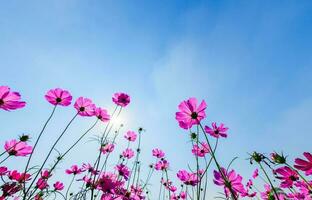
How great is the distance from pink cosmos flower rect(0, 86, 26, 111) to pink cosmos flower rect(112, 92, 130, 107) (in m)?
1.80

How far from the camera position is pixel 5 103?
70.7 inches

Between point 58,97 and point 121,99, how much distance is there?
3.16 feet

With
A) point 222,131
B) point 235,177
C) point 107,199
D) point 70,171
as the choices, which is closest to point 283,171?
point 235,177

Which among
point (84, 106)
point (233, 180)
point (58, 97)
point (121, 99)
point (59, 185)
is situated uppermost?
point (121, 99)

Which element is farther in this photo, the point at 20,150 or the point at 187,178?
the point at 187,178

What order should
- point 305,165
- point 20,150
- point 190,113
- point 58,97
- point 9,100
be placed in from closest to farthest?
point 305,165 → point 9,100 → point 20,150 → point 190,113 → point 58,97

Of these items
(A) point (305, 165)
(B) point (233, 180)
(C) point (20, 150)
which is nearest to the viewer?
(A) point (305, 165)

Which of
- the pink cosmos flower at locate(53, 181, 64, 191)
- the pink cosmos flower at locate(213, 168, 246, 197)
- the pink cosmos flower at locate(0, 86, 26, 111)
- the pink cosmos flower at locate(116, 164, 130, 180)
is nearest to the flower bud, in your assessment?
the pink cosmos flower at locate(213, 168, 246, 197)

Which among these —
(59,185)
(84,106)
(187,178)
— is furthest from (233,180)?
(59,185)

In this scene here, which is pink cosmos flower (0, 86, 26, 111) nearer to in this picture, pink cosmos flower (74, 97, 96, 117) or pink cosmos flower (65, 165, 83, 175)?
pink cosmos flower (74, 97, 96, 117)

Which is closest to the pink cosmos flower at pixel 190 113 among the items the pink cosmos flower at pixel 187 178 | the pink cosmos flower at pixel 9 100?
the pink cosmos flower at pixel 9 100

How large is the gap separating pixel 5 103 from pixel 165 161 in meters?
3.95

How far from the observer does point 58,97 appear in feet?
9.42

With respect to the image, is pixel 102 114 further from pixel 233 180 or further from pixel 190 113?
pixel 233 180
